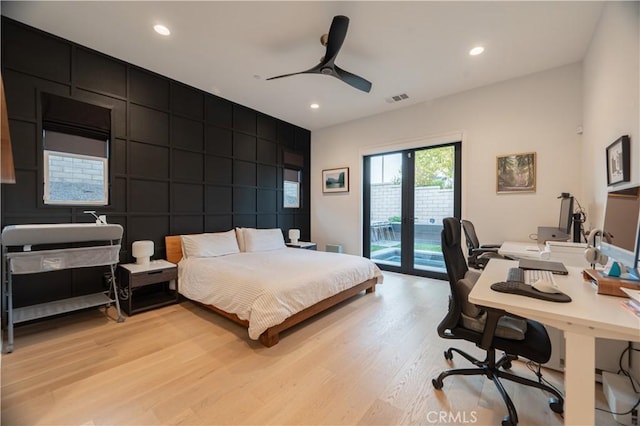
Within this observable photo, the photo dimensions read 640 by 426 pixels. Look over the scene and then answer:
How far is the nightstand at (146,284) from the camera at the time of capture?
2934mm

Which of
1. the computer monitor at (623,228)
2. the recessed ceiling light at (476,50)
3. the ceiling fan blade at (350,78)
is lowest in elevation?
the computer monitor at (623,228)

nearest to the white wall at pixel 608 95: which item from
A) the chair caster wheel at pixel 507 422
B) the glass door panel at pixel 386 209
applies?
the chair caster wheel at pixel 507 422

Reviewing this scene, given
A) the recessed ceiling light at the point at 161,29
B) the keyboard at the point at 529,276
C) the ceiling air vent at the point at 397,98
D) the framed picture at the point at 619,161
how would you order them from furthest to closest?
the ceiling air vent at the point at 397,98
the recessed ceiling light at the point at 161,29
the framed picture at the point at 619,161
the keyboard at the point at 529,276

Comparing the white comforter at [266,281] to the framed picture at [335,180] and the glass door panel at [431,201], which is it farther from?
the framed picture at [335,180]

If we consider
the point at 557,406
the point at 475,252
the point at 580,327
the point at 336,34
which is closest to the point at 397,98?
the point at 336,34

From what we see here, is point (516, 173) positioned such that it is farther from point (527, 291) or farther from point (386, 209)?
point (527, 291)

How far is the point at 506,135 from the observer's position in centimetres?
364

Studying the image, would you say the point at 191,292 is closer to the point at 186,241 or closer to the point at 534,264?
the point at 186,241

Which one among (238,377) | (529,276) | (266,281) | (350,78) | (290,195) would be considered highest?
(350,78)

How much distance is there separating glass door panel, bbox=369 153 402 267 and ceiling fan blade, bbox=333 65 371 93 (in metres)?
1.94

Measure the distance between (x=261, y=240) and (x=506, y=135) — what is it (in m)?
3.98

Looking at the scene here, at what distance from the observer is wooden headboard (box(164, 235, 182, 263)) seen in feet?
11.8

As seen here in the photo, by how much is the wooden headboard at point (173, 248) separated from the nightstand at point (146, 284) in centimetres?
15

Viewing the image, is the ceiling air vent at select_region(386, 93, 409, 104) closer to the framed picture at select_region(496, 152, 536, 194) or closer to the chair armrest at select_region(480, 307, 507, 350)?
the framed picture at select_region(496, 152, 536, 194)
